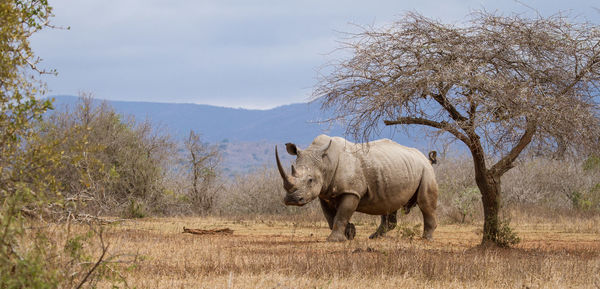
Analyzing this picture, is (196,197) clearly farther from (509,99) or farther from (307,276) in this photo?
(307,276)

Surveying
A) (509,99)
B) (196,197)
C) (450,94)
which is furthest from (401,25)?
(196,197)

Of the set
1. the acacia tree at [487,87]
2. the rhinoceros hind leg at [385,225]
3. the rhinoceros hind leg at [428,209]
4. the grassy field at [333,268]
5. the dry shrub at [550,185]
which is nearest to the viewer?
the grassy field at [333,268]

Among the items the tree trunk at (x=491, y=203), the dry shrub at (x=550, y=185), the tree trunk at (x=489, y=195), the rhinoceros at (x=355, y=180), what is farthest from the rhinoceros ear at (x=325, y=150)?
the dry shrub at (x=550, y=185)

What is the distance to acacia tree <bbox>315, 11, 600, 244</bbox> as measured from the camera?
1163 cm

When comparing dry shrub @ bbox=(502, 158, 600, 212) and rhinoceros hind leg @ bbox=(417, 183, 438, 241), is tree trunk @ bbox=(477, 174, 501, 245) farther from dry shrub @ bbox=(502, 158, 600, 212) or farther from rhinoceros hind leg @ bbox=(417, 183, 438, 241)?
dry shrub @ bbox=(502, 158, 600, 212)

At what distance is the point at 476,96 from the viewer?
1159 cm

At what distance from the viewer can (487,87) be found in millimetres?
11555

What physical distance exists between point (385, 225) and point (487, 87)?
4.85 metres

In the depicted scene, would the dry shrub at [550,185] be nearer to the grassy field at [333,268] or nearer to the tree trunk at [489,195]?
the tree trunk at [489,195]

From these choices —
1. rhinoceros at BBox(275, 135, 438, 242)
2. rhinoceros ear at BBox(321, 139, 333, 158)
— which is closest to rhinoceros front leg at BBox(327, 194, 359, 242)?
rhinoceros at BBox(275, 135, 438, 242)

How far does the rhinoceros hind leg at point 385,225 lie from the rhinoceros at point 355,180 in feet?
0.07

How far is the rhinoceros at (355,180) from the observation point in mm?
13469

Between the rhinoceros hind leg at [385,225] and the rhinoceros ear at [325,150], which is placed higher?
the rhinoceros ear at [325,150]

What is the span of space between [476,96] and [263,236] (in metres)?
6.07
